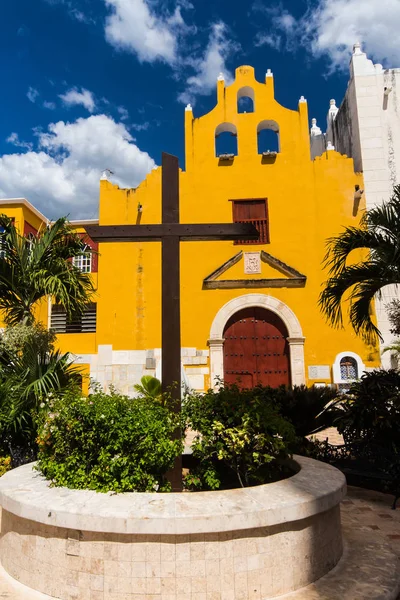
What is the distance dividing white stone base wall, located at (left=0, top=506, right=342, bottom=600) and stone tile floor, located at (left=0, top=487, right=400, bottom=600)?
0.34ft

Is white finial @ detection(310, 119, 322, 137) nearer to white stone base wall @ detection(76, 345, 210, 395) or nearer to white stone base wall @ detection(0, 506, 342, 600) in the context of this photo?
white stone base wall @ detection(76, 345, 210, 395)

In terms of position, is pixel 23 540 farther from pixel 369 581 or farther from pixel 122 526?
pixel 369 581

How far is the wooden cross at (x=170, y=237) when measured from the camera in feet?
13.6

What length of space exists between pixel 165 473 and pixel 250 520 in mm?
1218

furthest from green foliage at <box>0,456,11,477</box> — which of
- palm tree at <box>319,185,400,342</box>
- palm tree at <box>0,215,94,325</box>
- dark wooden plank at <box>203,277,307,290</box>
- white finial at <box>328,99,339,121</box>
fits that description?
white finial at <box>328,99,339,121</box>

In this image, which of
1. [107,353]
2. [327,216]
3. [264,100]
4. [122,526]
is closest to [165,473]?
[122,526]

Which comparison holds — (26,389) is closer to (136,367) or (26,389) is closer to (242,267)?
(136,367)

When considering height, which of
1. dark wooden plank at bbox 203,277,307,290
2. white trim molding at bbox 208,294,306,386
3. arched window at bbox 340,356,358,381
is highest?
dark wooden plank at bbox 203,277,307,290

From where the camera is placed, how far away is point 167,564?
2740 millimetres

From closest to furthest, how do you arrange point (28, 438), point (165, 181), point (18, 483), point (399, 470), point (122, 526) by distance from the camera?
point (122, 526)
point (18, 483)
point (165, 181)
point (399, 470)
point (28, 438)

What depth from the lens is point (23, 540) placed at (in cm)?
306

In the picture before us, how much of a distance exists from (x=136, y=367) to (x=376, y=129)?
955 centimetres

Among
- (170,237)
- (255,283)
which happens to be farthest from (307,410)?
(255,283)

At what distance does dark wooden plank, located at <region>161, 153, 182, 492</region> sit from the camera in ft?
13.3
